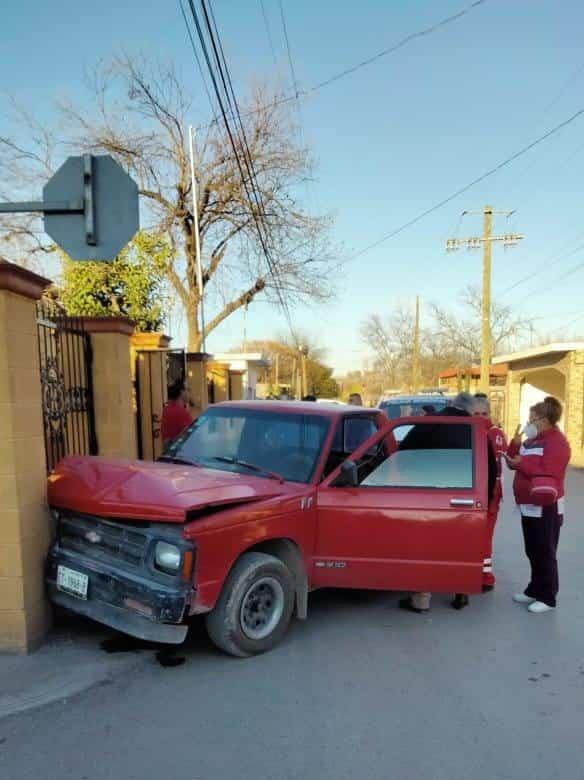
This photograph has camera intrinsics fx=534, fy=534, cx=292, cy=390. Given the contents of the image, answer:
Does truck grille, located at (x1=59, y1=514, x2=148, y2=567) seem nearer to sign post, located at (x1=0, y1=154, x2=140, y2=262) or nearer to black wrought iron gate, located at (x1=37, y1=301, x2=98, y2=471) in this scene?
black wrought iron gate, located at (x1=37, y1=301, x2=98, y2=471)

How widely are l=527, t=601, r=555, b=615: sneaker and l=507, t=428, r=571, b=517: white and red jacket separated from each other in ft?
2.55

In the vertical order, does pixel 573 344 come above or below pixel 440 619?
above

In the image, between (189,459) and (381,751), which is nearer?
(381,751)

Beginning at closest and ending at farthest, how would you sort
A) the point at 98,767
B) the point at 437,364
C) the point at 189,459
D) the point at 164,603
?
the point at 98,767 < the point at 164,603 < the point at 189,459 < the point at 437,364

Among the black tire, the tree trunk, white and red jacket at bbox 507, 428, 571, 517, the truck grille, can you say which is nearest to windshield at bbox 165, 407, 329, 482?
the black tire

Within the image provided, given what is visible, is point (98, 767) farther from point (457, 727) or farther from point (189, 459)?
point (189, 459)

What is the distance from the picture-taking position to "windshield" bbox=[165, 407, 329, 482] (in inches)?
171

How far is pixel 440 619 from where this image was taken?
14.6 ft

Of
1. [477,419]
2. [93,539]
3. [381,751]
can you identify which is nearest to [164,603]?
[93,539]

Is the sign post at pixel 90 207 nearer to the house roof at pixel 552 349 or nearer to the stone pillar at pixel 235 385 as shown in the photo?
the stone pillar at pixel 235 385

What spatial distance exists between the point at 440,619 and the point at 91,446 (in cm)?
381

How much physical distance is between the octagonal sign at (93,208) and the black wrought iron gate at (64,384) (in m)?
0.91

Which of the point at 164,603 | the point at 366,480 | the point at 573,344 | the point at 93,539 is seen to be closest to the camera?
the point at 164,603

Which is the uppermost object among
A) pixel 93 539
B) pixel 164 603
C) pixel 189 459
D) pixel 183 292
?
pixel 183 292
